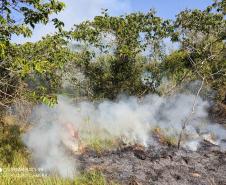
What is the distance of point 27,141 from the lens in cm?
1373

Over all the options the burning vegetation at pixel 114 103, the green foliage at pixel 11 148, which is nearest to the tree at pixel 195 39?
the burning vegetation at pixel 114 103

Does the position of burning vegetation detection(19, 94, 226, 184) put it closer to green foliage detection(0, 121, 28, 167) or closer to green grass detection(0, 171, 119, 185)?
green foliage detection(0, 121, 28, 167)

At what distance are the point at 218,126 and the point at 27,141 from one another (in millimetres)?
8697

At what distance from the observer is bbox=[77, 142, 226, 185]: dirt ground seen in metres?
10.8

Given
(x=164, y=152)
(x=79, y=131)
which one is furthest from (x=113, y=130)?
(x=164, y=152)

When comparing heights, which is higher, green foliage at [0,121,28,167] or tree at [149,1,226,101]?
tree at [149,1,226,101]

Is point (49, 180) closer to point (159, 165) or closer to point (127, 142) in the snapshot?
→ point (159, 165)

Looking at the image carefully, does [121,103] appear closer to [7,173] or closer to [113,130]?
[113,130]

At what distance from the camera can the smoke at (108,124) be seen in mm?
13148

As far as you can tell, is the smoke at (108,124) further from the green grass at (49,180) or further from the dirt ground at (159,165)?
the dirt ground at (159,165)

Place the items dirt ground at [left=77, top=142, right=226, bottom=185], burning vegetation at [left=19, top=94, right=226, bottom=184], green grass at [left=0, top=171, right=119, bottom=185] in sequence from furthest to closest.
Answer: burning vegetation at [left=19, top=94, right=226, bottom=184] < dirt ground at [left=77, top=142, right=226, bottom=185] < green grass at [left=0, top=171, right=119, bottom=185]

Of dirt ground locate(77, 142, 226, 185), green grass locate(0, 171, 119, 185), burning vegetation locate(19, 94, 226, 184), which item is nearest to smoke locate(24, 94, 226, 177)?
burning vegetation locate(19, 94, 226, 184)

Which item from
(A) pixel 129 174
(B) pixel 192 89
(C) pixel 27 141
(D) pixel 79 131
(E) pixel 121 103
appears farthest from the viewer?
(B) pixel 192 89

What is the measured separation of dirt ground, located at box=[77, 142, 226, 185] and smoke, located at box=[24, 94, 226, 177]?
80cm
